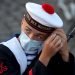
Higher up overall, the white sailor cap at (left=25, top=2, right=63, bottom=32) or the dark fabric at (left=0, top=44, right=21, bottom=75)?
the white sailor cap at (left=25, top=2, right=63, bottom=32)

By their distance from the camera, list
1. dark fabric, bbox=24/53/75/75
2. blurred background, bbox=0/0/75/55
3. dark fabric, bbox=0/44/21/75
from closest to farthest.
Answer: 1. dark fabric, bbox=0/44/21/75
2. dark fabric, bbox=24/53/75/75
3. blurred background, bbox=0/0/75/55

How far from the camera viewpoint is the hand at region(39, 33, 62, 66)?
250 cm

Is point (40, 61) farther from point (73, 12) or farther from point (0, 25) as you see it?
point (73, 12)

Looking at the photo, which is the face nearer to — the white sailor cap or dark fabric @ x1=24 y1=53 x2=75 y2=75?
the white sailor cap

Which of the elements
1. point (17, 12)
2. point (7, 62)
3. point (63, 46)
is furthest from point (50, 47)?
point (17, 12)

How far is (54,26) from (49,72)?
0.88ft

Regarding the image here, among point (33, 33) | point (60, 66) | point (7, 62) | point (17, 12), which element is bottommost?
point (17, 12)

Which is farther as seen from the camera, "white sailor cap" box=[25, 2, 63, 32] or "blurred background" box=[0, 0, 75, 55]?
"blurred background" box=[0, 0, 75, 55]

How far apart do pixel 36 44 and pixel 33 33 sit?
0.33ft

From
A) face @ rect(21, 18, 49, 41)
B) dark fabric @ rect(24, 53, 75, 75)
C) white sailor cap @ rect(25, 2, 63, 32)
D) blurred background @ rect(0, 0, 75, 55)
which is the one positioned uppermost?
white sailor cap @ rect(25, 2, 63, 32)

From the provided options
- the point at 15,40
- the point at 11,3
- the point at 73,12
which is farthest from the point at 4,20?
the point at 15,40

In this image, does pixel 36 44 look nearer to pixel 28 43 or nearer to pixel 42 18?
pixel 28 43

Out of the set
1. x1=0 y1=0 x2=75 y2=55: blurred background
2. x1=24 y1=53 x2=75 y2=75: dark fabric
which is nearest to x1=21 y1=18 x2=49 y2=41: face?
x1=24 y1=53 x2=75 y2=75: dark fabric

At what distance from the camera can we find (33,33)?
2.53 metres
